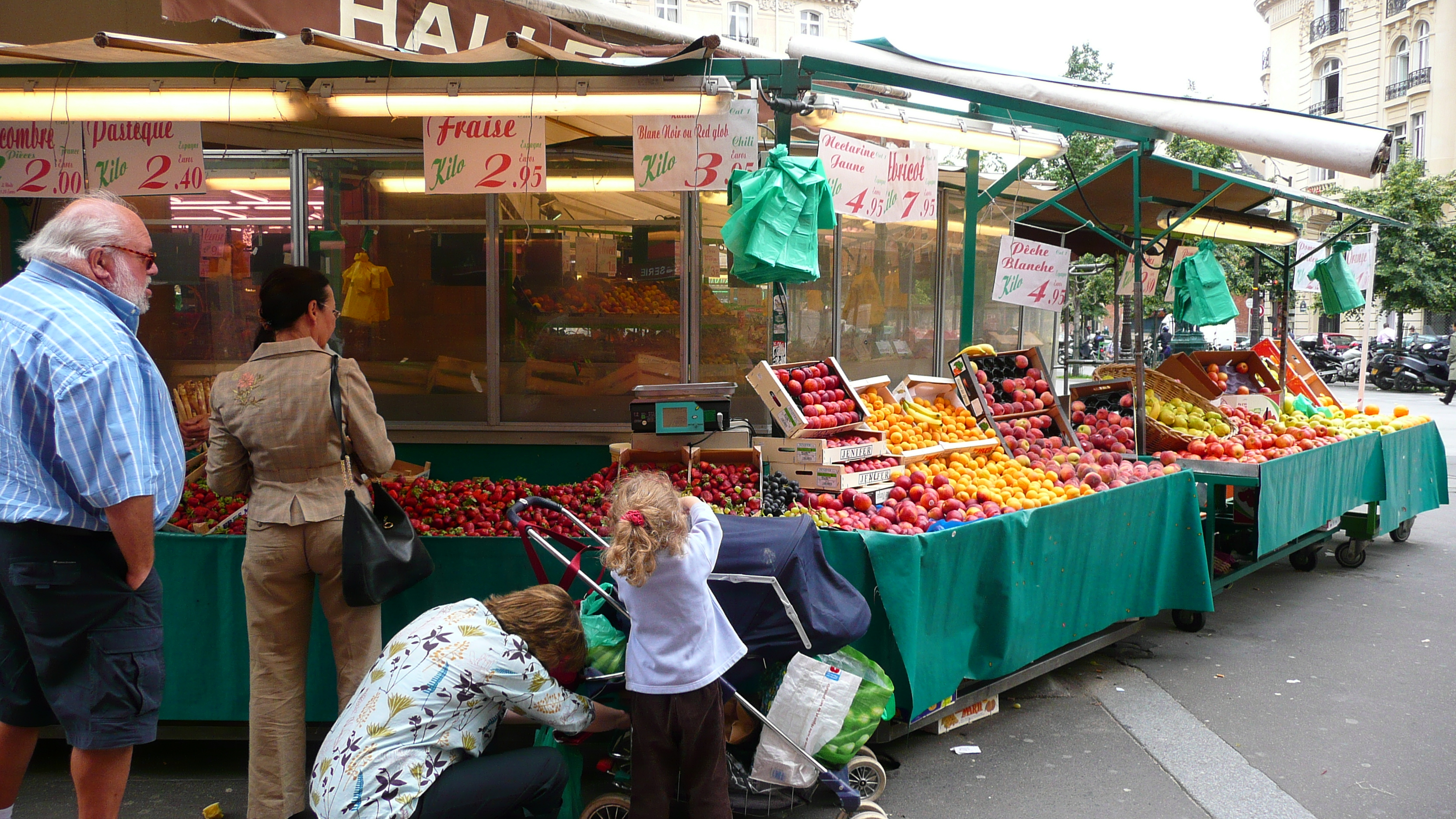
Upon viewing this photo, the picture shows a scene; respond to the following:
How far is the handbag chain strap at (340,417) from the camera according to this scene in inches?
134

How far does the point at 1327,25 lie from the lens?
40.6 m

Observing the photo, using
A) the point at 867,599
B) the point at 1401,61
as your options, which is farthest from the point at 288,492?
the point at 1401,61

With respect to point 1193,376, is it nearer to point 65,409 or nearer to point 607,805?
point 607,805

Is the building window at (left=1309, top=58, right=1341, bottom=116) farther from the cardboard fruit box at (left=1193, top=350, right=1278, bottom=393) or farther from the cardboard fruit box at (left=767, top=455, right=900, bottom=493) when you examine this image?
the cardboard fruit box at (left=767, top=455, right=900, bottom=493)

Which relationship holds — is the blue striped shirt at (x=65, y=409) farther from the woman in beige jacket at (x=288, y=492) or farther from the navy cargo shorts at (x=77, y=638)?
the woman in beige jacket at (x=288, y=492)

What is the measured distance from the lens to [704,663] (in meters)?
3.05

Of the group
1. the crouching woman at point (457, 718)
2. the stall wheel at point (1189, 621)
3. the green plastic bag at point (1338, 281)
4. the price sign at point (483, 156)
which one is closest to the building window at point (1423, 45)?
the green plastic bag at point (1338, 281)

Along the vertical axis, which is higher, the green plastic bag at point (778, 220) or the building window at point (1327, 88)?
the building window at point (1327, 88)

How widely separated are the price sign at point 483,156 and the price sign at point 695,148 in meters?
0.52

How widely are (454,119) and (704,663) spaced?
313 cm

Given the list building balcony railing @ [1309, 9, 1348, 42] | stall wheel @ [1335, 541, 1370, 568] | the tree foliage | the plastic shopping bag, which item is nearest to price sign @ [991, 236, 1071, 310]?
stall wheel @ [1335, 541, 1370, 568]

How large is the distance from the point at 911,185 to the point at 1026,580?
2.29 m

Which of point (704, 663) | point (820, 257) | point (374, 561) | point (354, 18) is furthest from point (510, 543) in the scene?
point (820, 257)

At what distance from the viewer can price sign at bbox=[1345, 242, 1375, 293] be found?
10.3 metres
